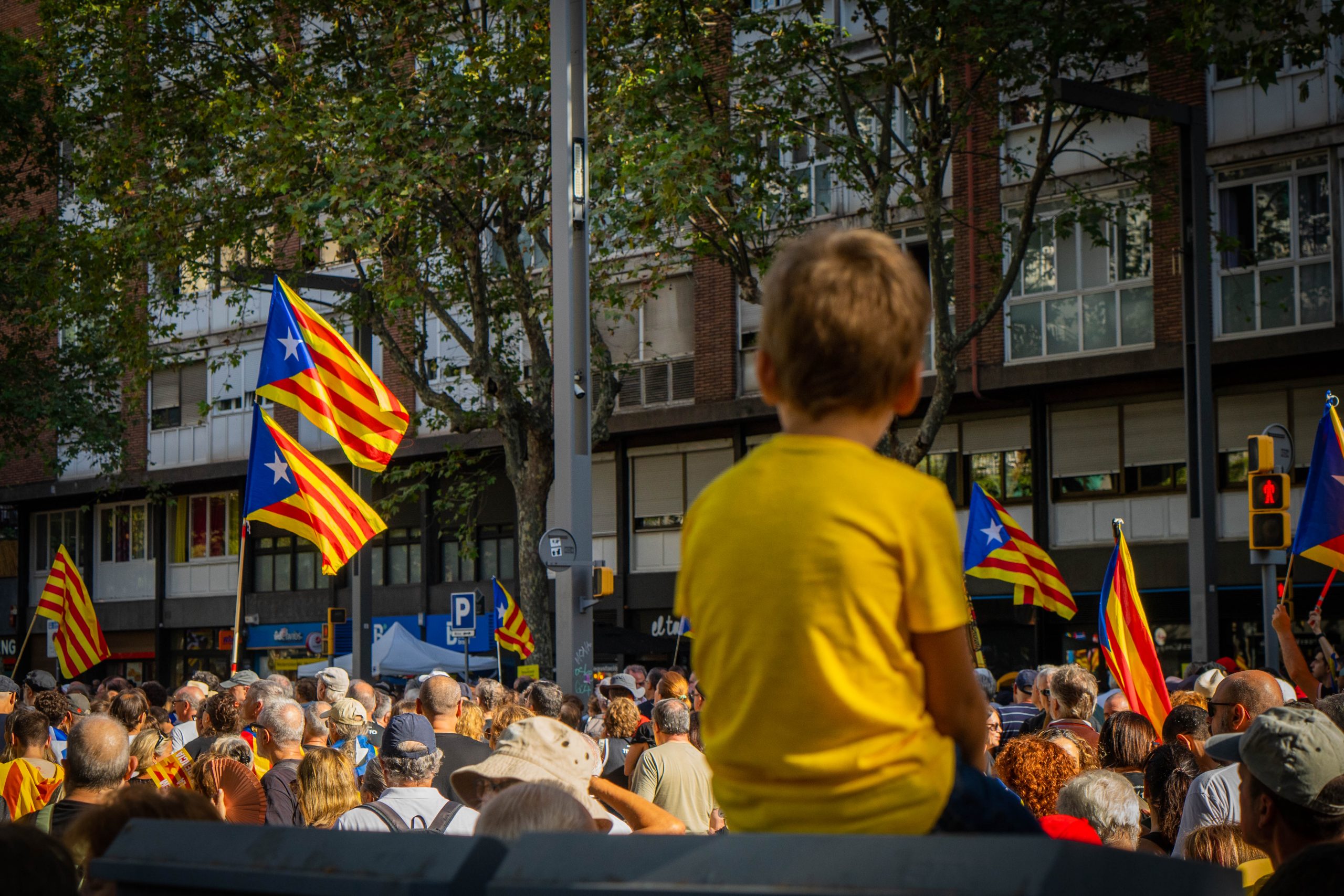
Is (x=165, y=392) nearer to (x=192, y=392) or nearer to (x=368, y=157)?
(x=192, y=392)

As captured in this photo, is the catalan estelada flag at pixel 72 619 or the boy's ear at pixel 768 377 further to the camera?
the catalan estelada flag at pixel 72 619

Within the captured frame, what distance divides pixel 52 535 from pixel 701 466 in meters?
21.8

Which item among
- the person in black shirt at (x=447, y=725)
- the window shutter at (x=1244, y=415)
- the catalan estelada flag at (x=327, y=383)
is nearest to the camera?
the person in black shirt at (x=447, y=725)

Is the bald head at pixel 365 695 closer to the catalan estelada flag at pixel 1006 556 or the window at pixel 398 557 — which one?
the catalan estelada flag at pixel 1006 556

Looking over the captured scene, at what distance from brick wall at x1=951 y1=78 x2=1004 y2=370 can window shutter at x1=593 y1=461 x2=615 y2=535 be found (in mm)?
8657

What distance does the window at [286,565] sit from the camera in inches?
1485

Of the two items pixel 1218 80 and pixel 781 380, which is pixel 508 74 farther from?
pixel 781 380

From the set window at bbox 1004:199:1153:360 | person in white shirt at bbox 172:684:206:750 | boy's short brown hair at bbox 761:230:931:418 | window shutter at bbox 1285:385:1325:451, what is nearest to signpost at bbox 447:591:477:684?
window at bbox 1004:199:1153:360

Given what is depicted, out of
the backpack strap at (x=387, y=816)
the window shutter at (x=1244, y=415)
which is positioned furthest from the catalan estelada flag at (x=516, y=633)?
the backpack strap at (x=387, y=816)

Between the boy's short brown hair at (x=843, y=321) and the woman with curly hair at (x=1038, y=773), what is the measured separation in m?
4.14

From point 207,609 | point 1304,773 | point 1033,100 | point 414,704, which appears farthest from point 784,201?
point 207,609

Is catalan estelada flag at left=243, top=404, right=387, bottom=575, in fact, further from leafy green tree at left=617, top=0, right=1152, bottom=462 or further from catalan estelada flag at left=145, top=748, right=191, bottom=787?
leafy green tree at left=617, top=0, right=1152, bottom=462

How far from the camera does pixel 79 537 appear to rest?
4238 centimetres

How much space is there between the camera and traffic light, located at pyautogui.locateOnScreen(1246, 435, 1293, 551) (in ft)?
42.7
